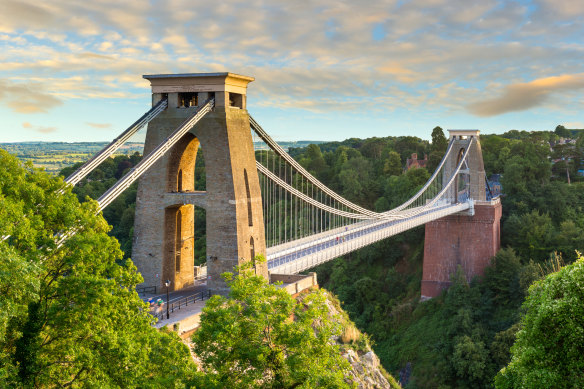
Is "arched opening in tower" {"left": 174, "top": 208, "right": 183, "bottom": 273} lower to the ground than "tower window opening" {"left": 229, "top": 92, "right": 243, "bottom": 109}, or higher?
lower

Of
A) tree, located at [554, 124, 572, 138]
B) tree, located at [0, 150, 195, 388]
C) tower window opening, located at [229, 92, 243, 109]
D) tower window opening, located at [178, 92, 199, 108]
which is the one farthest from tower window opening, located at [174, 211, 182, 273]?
tree, located at [554, 124, 572, 138]

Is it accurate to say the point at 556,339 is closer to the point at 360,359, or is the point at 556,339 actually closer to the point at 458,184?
the point at 360,359

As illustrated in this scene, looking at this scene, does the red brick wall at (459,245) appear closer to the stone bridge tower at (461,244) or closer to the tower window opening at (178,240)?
the stone bridge tower at (461,244)

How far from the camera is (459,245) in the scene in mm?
39531

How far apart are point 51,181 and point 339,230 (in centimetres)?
2101

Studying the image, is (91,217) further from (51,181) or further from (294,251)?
(294,251)

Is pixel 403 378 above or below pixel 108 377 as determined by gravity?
below

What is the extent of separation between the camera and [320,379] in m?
9.07

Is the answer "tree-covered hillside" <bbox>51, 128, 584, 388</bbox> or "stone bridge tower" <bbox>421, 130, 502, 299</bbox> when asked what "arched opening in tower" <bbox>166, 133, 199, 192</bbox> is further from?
"stone bridge tower" <bbox>421, 130, 502, 299</bbox>

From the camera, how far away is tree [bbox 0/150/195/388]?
886 cm

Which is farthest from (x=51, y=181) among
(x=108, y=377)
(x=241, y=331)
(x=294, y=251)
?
(x=294, y=251)

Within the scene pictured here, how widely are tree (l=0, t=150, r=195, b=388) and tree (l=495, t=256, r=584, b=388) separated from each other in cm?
514

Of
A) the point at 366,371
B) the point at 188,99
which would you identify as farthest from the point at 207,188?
the point at 366,371

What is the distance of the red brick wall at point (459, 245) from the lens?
3881 centimetres
